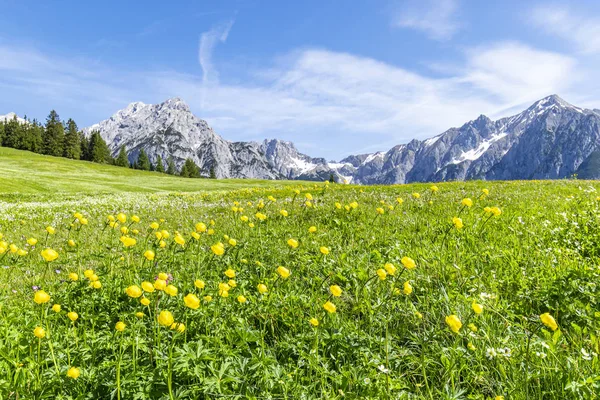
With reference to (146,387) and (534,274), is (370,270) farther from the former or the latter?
(146,387)

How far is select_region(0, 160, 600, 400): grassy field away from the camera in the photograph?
2.38m

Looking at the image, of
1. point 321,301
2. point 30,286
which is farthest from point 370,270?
point 30,286

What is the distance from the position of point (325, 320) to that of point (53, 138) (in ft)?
415

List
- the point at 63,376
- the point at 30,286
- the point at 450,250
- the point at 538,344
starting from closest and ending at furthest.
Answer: the point at 63,376 < the point at 538,344 < the point at 30,286 < the point at 450,250

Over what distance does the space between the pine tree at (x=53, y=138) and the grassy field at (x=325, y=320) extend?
11959 centimetres

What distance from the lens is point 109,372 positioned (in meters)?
2.48

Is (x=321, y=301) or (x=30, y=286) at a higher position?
(x=321, y=301)

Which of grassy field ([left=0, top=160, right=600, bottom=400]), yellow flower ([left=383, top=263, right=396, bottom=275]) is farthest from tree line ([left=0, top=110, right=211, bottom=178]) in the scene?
yellow flower ([left=383, top=263, right=396, bottom=275])

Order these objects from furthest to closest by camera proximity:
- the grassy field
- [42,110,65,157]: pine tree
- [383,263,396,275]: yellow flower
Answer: [42,110,65,157]: pine tree < [383,263,396,275]: yellow flower < the grassy field

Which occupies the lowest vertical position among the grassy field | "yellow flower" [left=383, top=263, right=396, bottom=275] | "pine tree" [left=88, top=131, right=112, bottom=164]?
the grassy field

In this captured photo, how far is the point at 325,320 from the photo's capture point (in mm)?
3312

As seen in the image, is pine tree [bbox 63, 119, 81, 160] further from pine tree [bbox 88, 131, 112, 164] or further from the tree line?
pine tree [bbox 88, 131, 112, 164]

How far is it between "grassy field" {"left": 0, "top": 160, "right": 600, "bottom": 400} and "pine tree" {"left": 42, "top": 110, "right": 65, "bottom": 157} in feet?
392

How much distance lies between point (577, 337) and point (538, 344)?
501 mm
